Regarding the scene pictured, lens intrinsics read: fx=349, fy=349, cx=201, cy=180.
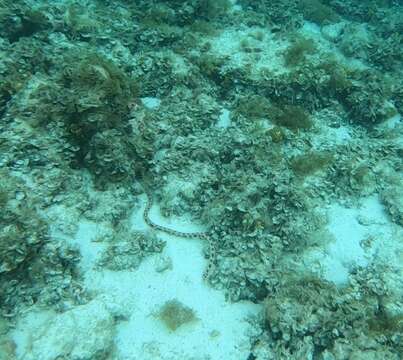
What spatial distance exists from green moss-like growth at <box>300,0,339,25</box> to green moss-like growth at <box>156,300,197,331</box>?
13172 millimetres

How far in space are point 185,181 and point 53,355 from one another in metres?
4.07

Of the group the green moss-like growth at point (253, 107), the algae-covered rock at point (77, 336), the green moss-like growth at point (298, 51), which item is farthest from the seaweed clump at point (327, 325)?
the green moss-like growth at point (298, 51)

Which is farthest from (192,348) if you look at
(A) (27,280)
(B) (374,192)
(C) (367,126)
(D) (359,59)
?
(D) (359,59)

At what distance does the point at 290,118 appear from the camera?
959 cm

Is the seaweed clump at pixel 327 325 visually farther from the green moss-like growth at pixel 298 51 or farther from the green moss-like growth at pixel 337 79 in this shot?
the green moss-like growth at pixel 298 51

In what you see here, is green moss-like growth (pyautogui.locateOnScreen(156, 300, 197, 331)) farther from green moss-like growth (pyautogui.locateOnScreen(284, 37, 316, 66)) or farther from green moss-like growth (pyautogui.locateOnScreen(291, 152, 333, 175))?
green moss-like growth (pyautogui.locateOnScreen(284, 37, 316, 66))

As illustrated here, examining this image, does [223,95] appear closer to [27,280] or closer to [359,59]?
[359,59]

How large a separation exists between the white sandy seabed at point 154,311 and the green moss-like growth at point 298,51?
5.80 metres

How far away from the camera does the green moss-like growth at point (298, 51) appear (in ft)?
36.3

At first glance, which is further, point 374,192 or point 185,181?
point 374,192

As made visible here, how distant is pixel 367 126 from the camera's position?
1037 centimetres

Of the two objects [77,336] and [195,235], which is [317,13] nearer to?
[195,235]

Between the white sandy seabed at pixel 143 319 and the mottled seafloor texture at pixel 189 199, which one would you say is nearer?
the white sandy seabed at pixel 143 319

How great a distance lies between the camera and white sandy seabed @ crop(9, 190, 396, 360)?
5.14 m
